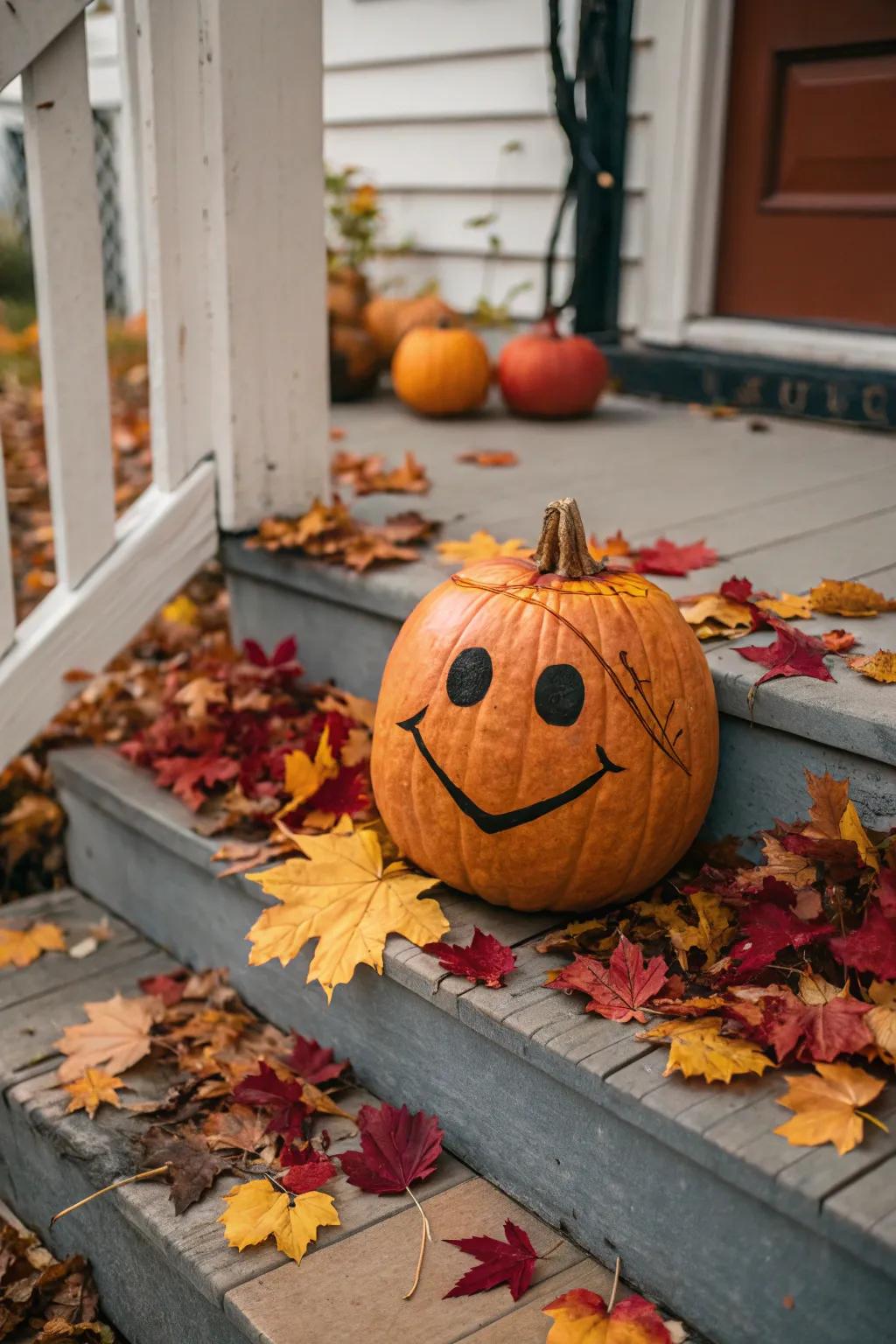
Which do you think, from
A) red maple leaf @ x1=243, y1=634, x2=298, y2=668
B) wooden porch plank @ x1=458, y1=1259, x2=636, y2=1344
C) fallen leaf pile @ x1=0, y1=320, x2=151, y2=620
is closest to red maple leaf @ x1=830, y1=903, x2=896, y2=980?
wooden porch plank @ x1=458, y1=1259, x2=636, y2=1344

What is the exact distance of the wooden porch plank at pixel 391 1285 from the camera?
1378mm

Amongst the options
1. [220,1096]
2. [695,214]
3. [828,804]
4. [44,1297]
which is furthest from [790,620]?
[695,214]

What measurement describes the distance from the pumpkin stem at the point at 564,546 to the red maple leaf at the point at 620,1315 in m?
0.86

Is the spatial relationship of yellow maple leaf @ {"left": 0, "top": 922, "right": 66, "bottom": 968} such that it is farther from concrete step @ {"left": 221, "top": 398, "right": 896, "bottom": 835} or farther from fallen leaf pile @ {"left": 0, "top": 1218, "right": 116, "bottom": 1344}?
concrete step @ {"left": 221, "top": 398, "right": 896, "bottom": 835}

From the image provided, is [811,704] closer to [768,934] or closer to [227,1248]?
[768,934]

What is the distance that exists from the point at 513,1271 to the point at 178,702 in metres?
1.31

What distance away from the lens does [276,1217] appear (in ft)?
4.95

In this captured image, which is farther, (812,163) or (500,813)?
(812,163)

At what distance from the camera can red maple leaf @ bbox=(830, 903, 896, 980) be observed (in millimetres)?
1371

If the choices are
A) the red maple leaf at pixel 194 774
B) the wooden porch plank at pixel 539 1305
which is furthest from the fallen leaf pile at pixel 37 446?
the wooden porch plank at pixel 539 1305

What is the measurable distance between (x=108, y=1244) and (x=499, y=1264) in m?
0.59

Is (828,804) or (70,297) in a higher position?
(70,297)

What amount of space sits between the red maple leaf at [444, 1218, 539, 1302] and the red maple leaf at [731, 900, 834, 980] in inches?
15.8

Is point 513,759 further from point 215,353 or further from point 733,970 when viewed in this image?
point 215,353
